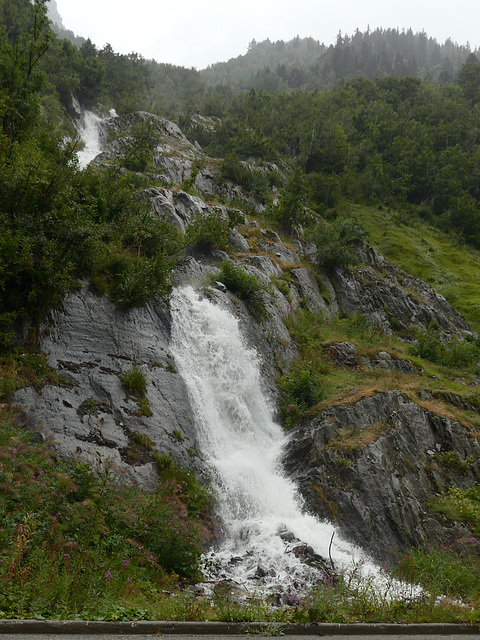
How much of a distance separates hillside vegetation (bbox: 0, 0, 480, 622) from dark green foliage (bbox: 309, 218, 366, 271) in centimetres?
17

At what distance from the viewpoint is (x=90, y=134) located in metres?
42.6

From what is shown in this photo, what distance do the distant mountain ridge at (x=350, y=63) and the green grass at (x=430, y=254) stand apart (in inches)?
2524

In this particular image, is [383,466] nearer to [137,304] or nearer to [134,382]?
[134,382]

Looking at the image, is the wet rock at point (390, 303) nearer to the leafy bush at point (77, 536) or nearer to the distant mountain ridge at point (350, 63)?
the leafy bush at point (77, 536)

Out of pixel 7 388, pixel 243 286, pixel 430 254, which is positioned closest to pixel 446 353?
pixel 243 286

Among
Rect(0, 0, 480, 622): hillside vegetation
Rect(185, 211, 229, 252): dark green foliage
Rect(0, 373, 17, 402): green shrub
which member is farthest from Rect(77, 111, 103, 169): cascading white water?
Rect(0, 373, 17, 402): green shrub

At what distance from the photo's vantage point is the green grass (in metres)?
37.7

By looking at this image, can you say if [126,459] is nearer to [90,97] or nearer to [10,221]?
[10,221]

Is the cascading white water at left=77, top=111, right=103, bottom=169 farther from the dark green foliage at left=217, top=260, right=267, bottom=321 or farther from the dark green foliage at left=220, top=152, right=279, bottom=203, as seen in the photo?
the dark green foliage at left=217, top=260, right=267, bottom=321

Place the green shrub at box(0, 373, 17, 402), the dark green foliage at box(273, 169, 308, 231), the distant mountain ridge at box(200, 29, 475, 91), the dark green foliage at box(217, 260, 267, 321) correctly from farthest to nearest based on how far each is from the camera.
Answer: the distant mountain ridge at box(200, 29, 475, 91), the dark green foliage at box(273, 169, 308, 231), the dark green foliage at box(217, 260, 267, 321), the green shrub at box(0, 373, 17, 402)

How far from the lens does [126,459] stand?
9.77 m

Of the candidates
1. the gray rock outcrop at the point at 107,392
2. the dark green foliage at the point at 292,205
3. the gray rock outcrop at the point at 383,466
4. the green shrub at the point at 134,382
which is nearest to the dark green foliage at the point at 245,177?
the dark green foliage at the point at 292,205

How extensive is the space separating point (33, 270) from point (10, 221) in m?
1.43

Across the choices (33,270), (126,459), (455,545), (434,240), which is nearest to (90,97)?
(434,240)
